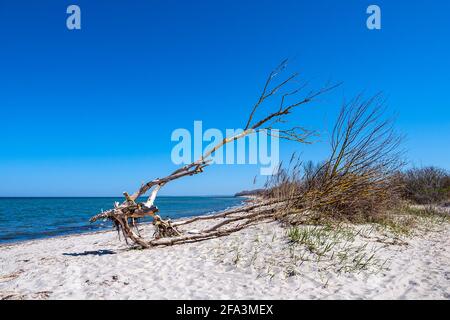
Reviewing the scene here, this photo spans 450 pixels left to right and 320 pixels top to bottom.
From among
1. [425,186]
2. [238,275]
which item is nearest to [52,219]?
[238,275]

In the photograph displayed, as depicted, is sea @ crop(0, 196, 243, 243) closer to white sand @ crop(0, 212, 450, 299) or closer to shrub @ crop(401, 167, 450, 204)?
white sand @ crop(0, 212, 450, 299)

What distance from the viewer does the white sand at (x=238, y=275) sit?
4.44 m

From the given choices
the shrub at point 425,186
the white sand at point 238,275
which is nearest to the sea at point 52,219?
the white sand at point 238,275

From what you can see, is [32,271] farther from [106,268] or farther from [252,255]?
[252,255]

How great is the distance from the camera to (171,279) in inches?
200

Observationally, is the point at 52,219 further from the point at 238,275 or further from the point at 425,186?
the point at 425,186

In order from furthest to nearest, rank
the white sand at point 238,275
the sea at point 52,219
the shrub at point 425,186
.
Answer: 1. the shrub at point 425,186
2. the sea at point 52,219
3. the white sand at point 238,275

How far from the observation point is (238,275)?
16.9 feet

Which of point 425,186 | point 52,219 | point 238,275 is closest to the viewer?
point 238,275

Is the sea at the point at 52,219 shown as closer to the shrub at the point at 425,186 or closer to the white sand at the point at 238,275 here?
the white sand at the point at 238,275

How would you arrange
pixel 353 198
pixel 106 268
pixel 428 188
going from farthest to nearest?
pixel 428 188 → pixel 353 198 → pixel 106 268

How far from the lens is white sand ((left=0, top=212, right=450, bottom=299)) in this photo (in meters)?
4.44
